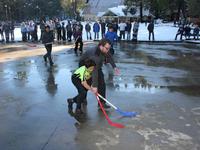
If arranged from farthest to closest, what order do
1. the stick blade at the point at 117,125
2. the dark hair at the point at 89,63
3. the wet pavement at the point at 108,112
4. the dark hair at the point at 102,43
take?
1. the dark hair at the point at 102,43
2. the dark hair at the point at 89,63
3. the stick blade at the point at 117,125
4. the wet pavement at the point at 108,112

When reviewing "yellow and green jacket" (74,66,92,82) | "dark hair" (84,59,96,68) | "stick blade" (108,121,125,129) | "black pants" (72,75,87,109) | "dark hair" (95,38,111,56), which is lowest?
"stick blade" (108,121,125,129)

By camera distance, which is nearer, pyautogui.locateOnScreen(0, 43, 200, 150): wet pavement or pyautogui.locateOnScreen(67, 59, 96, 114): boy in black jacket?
pyautogui.locateOnScreen(0, 43, 200, 150): wet pavement

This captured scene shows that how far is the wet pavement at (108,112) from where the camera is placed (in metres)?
6.34

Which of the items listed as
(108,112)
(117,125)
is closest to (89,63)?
(117,125)

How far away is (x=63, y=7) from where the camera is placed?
9506cm

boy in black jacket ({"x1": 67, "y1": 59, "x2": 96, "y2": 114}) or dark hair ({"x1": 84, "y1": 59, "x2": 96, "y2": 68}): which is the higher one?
dark hair ({"x1": 84, "y1": 59, "x2": 96, "y2": 68})

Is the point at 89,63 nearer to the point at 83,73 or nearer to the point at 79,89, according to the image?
the point at 83,73

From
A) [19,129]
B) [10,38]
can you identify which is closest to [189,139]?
[19,129]

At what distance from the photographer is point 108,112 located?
319 inches

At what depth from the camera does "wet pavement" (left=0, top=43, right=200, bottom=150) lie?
634cm

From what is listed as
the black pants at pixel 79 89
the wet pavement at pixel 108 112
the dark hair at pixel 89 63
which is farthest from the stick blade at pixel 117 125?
the dark hair at pixel 89 63

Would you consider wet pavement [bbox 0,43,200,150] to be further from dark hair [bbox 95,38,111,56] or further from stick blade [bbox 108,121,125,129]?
dark hair [bbox 95,38,111,56]

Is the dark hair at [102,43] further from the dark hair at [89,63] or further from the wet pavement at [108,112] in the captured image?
the wet pavement at [108,112]

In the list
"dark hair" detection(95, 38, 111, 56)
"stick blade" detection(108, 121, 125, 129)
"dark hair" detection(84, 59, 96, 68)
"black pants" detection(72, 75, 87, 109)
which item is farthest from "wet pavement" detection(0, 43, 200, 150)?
"dark hair" detection(95, 38, 111, 56)
